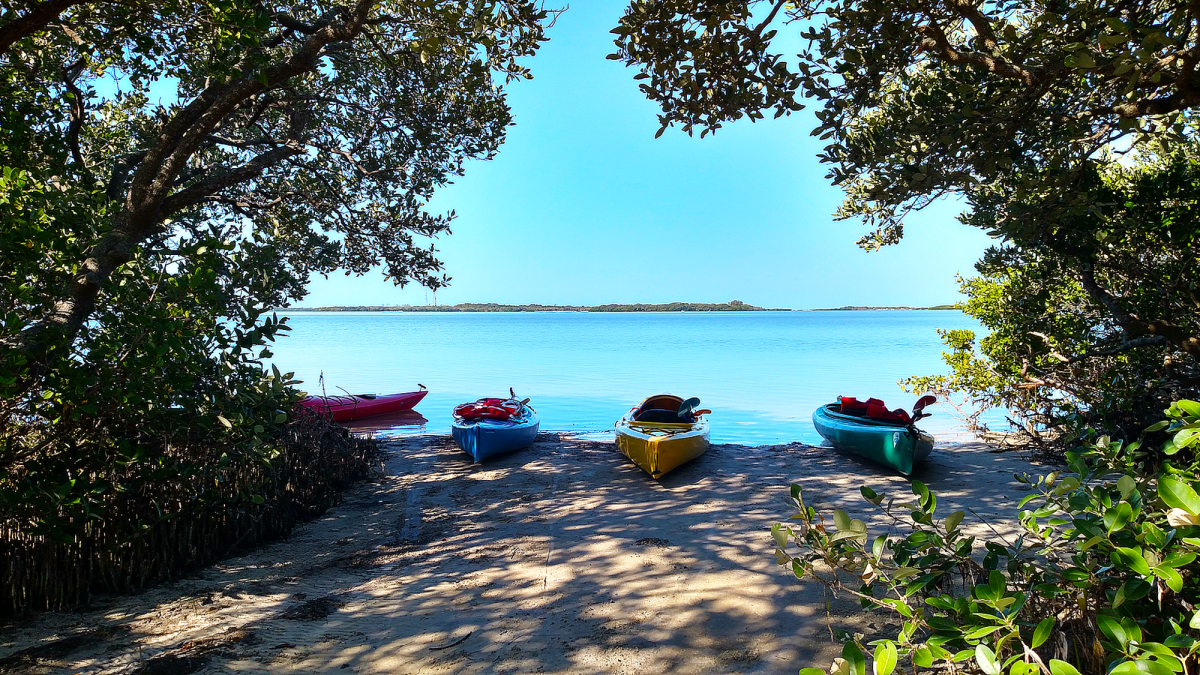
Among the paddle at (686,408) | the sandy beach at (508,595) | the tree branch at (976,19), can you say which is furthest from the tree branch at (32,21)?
the paddle at (686,408)

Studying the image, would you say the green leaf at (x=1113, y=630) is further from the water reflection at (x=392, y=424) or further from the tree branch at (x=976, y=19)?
the water reflection at (x=392, y=424)

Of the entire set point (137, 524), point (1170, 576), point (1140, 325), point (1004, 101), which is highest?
point (1004, 101)

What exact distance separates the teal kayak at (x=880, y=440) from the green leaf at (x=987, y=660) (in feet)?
24.5

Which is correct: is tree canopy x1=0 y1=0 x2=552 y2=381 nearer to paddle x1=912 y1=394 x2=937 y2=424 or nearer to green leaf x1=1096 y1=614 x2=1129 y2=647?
green leaf x1=1096 y1=614 x2=1129 y2=647

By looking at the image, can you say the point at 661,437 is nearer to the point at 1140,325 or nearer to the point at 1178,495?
the point at 1140,325

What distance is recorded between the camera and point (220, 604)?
482cm

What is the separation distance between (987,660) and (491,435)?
9242 millimetres

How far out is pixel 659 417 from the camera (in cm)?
1059

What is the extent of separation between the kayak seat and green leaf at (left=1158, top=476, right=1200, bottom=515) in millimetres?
8533

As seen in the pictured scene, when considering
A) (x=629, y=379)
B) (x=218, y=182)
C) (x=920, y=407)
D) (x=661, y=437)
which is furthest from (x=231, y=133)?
(x=629, y=379)

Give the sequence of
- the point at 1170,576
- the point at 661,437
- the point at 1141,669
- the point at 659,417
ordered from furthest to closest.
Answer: the point at 659,417
the point at 661,437
the point at 1170,576
the point at 1141,669

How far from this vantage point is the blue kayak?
10.4 meters

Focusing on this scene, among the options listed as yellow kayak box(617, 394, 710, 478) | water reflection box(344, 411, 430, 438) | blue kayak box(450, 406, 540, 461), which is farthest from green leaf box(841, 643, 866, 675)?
water reflection box(344, 411, 430, 438)

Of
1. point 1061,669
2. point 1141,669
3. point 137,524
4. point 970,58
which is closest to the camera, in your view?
point 1141,669
